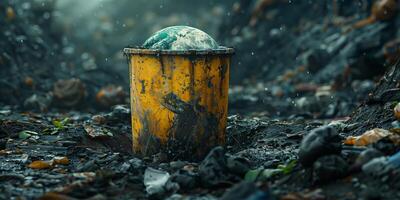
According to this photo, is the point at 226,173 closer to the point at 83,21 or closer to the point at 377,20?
the point at 377,20

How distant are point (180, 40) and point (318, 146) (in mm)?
1235

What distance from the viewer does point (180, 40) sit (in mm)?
3369

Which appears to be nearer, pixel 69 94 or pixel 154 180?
pixel 154 180

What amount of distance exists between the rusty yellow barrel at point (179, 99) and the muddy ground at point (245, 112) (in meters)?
0.17

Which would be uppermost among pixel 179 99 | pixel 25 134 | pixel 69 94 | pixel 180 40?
pixel 180 40

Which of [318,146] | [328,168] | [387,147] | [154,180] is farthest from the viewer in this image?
[154,180]

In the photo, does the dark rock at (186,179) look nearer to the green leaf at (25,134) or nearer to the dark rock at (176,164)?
the dark rock at (176,164)

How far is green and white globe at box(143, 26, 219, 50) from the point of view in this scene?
336cm

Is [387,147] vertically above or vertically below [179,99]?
below

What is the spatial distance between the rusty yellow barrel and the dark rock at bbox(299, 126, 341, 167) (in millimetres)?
872

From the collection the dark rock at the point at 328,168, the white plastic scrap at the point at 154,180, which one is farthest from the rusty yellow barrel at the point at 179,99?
the dark rock at the point at 328,168

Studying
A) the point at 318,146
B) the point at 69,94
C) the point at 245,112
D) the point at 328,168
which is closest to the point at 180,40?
the point at 318,146

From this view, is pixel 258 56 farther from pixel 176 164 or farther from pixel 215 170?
pixel 215 170

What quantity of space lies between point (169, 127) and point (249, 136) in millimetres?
1140
